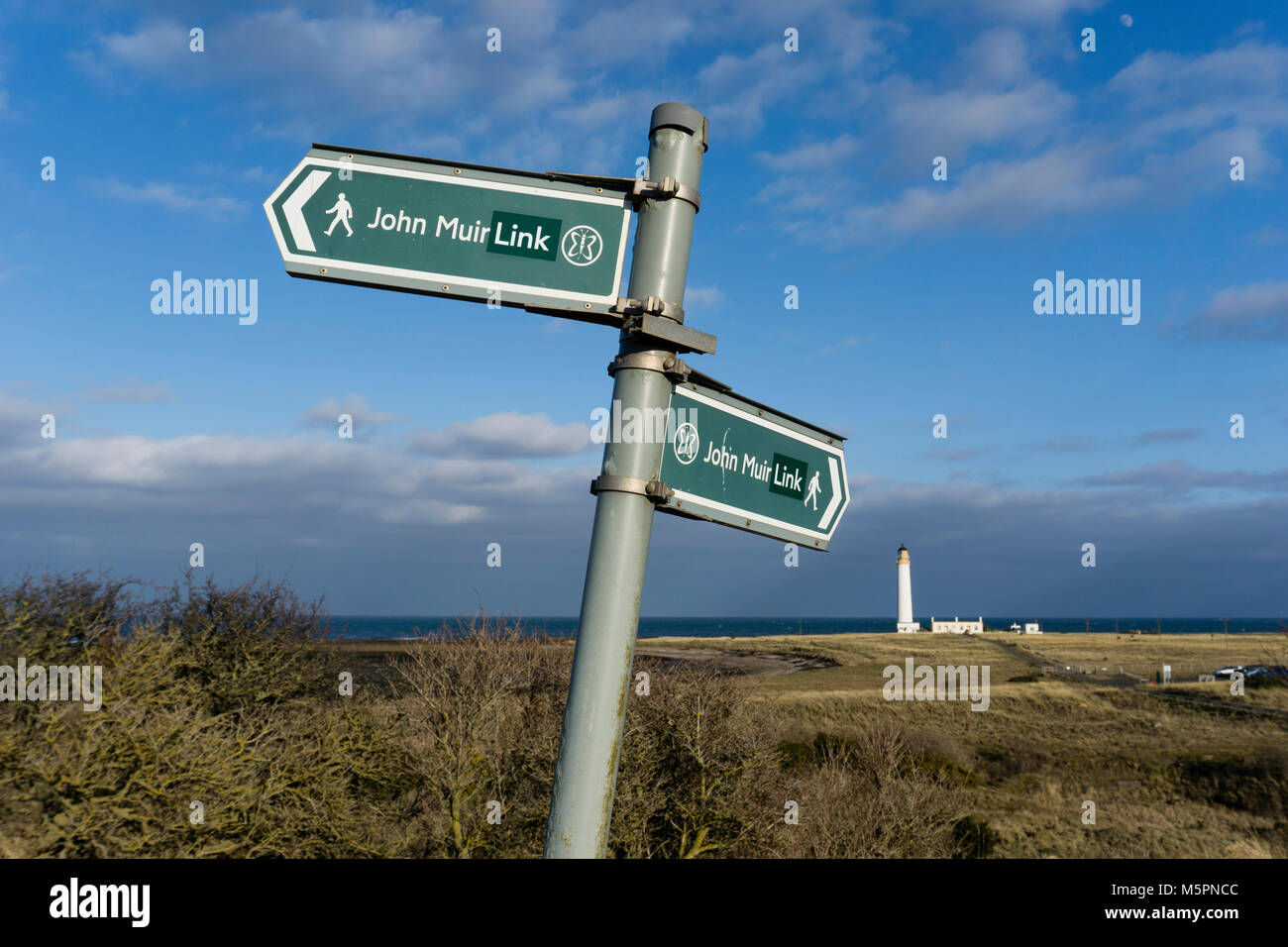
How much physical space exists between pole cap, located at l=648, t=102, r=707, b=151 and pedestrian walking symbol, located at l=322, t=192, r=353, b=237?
1.02 metres

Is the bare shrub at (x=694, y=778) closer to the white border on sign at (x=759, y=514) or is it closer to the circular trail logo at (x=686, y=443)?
the white border on sign at (x=759, y=514)

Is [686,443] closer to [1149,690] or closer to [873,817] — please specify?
[873,817]

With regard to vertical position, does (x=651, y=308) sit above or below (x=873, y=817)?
above

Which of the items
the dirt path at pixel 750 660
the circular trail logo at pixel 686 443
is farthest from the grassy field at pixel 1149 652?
the circular trail logo at pixel 686 443

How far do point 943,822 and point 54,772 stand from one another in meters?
22.9

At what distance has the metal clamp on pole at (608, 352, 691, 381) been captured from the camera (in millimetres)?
2320

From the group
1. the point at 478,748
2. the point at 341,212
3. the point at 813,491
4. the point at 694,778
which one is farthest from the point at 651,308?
the point at 478,748

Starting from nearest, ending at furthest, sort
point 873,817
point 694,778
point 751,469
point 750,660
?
point 751,469 → point 694,778 → point 873,817 → point 750,660

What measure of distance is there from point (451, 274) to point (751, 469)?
3.81 ft

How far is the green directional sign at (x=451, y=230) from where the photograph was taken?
8.20 ft

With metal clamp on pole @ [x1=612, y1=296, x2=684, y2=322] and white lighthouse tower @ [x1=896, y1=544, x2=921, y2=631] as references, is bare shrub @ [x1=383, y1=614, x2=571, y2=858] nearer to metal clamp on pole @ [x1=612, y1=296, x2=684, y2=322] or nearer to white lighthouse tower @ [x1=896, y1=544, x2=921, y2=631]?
metal clamp on pole @ [x1=612, y1=296, x2=684, y2=322]

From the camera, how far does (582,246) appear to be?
8.23ft

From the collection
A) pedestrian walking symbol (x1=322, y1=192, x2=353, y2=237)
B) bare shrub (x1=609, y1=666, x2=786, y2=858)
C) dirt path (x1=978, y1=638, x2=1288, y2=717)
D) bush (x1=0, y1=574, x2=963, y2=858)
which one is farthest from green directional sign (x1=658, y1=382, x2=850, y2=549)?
dirt path (x1=978, y1=638, x2=1288, y2=717)
